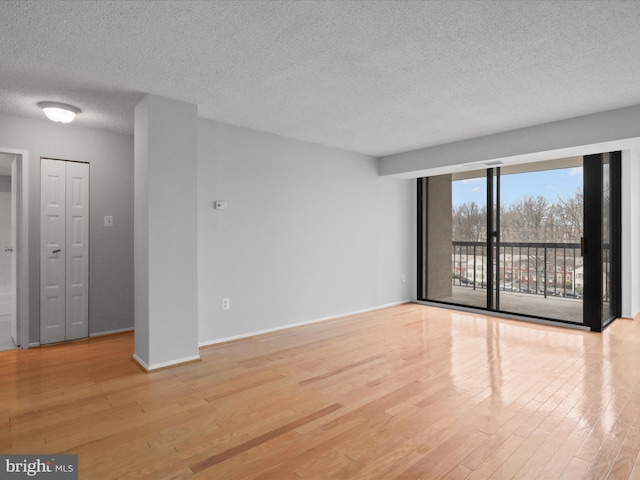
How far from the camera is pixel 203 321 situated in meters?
3.73

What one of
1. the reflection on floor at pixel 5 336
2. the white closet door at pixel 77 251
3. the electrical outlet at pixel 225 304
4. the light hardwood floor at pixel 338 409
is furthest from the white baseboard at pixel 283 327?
the reflection on floor at pixel 5 336

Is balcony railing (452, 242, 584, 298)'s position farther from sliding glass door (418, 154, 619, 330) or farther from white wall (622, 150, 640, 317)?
white wall (622, 150, 640, 317)

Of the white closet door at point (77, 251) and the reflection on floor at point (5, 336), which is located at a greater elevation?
the white closet door at point (77, 251)

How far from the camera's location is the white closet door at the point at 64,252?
3.83 m

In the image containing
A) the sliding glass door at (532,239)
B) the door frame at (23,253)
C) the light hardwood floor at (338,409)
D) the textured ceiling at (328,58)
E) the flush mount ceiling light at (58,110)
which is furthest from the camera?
the sliding glass door at (532,239)

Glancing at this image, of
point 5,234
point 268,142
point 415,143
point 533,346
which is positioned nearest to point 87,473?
point 268,142

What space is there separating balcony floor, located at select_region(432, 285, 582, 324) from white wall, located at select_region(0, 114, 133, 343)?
476 centimetres

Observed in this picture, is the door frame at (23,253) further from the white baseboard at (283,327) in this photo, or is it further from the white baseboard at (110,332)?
the white baseboard at (283,327)

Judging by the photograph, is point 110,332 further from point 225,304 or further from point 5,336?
point 225,304

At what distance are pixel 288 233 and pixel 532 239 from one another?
3.29 m

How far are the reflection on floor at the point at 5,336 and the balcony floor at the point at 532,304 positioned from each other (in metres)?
5.68

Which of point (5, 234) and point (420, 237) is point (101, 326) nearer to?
point (5, 234)

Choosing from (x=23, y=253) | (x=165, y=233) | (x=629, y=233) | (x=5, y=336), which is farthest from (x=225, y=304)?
(x=629, y=233)

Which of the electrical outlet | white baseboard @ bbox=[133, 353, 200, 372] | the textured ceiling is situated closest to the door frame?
the textured ceiling
